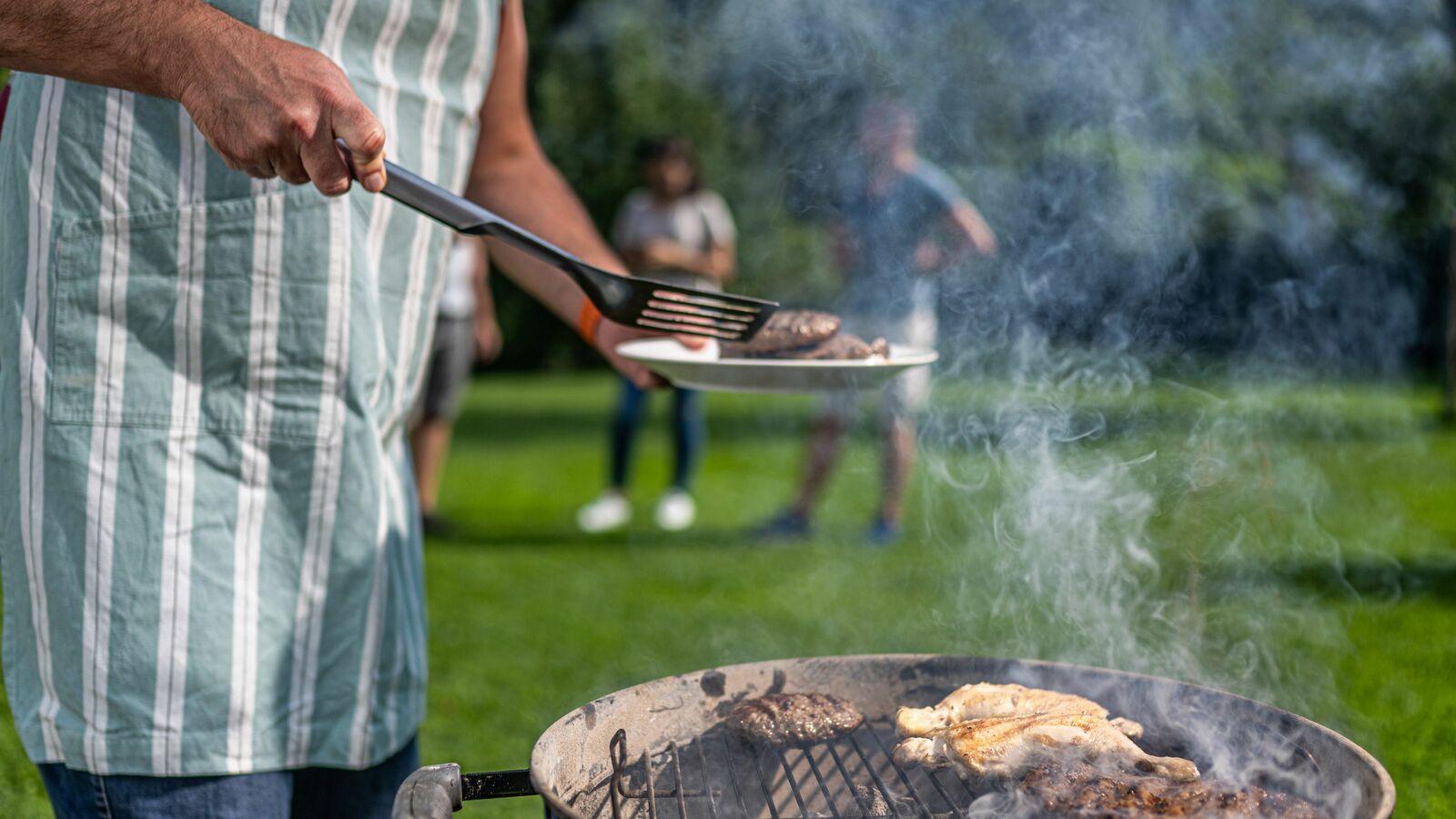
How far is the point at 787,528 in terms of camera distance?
20.7 feet

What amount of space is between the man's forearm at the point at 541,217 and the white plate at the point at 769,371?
17 cm

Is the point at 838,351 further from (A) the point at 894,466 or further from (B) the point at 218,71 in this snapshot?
(A) the point at 894,466

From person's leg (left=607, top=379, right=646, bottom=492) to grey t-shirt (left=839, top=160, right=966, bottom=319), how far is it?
1331 mm

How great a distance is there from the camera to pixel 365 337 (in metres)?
1.67

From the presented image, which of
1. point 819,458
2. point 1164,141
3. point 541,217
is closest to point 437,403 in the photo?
point 819,458

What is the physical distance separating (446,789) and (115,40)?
0.89m

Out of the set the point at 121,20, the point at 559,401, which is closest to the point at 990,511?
the point at 121,20

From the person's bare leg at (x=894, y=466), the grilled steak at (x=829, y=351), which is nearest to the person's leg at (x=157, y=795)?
the grilled steak at (x=829, y=351)

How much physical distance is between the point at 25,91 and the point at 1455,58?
9.66 m

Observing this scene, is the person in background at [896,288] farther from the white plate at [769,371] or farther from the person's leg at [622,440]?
the white plate at [769,371]

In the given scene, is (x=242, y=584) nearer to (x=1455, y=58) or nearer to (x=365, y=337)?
(x=365, y=337)

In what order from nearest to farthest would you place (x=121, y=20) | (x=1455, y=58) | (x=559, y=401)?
(x=121, y=20), (x=1455, y=58), (x=559, y=401)

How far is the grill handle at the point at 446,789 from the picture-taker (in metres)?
1.31

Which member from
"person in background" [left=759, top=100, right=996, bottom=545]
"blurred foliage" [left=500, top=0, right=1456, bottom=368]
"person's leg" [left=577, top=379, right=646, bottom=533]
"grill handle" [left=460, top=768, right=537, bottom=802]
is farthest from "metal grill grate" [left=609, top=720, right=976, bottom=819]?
"blurred foliage" [left=500, top=0, right=1456, bottom=368]
